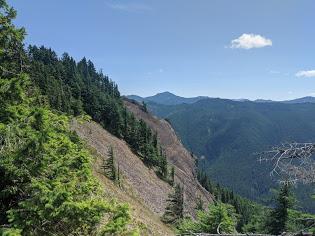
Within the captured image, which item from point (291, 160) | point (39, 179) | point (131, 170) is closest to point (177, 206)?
point (131, 170)

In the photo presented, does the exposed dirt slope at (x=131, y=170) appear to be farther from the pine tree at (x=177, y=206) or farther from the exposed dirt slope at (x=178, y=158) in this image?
the exposed dirt slope at (x=178, y=158)

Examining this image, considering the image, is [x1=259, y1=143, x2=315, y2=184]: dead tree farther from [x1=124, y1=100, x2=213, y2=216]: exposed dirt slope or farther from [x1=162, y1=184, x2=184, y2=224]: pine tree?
[x1=124, y1=100, x2=213, y2=216]: exposed dirt slope

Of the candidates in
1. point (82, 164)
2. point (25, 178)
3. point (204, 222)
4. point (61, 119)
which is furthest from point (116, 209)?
point (204, 222)

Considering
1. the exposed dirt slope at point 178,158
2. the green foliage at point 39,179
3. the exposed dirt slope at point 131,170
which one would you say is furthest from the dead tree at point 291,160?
the exposed dirt slope at point 178,158

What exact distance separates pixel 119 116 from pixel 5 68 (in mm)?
111435

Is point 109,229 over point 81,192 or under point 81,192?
under

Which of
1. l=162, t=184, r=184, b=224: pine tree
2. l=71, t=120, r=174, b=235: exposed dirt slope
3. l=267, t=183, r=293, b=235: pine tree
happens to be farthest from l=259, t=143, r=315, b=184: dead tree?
l=71, t=120, r=174, b=235: exposed dirt slope

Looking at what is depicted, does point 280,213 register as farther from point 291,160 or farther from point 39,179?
point 291,160

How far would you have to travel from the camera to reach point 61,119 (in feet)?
45.1

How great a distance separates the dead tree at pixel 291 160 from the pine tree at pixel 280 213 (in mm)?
26080

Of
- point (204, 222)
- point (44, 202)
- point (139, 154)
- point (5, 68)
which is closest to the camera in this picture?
point (44, 202)

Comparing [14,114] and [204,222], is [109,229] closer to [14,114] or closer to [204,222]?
[14,114]

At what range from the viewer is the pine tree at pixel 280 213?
31016 millimetres

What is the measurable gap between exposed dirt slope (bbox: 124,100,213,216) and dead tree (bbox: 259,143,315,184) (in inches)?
4587
